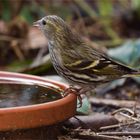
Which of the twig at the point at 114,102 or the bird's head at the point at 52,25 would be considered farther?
the twig at the point at 114,102

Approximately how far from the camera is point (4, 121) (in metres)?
3.09

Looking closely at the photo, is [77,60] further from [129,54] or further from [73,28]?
[73,28]

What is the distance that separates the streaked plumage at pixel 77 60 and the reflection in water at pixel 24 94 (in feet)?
0.60

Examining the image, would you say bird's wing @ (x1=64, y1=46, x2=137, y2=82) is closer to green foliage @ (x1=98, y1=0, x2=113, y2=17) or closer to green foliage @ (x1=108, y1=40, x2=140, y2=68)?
green foliage @ (x1=108, y1=40, x2=140, y2=68)

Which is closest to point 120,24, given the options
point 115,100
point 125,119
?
point 115,100

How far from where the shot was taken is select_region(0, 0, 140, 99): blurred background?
228 inches

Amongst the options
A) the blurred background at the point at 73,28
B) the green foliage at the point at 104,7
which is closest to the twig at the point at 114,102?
the blurred background at the point at 73,28

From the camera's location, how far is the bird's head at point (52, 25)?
3.85m

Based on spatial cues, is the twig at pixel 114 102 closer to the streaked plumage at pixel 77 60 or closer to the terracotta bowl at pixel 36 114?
the streaked plumage at pixel 77 60

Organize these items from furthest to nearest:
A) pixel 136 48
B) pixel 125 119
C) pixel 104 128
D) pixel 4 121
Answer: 1. pixel 136 48
2. pixel 125 119
3. pixel 104 128
4. pixel 4 121

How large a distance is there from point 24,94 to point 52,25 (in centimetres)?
51

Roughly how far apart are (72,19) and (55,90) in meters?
4.16

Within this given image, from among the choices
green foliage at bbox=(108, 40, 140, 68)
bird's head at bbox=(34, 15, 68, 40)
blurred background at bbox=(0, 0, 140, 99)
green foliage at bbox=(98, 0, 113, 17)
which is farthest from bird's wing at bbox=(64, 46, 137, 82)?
green foliage at bbox=(98, 0, 113, 17)

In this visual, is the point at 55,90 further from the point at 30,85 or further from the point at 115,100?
the point at 115,100
